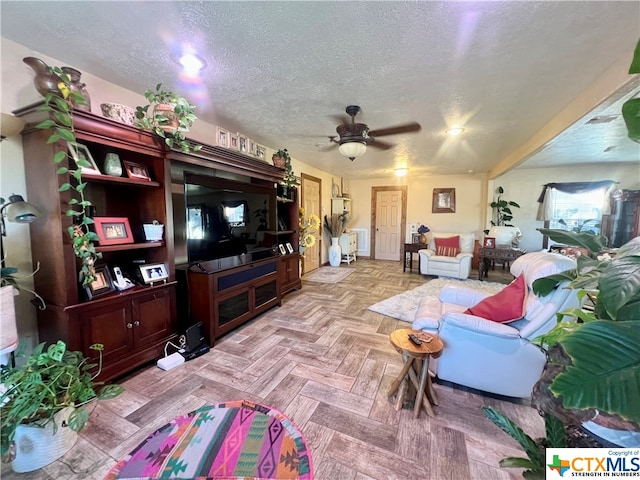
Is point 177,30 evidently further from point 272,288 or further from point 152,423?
point 272,288

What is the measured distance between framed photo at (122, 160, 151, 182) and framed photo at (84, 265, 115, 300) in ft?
2.47

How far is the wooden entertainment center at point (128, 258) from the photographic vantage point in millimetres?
1576

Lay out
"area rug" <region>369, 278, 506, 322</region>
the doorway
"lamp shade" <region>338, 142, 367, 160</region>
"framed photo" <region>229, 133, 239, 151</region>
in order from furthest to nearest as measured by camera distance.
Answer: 1. the doorway
2. "area rug" <region>369, 278, 506, 322</region>
3. "framed photo" <region>229, 133, 239, 151</region>
4. "lamp shade" <region>338, 142, 367, 160</region>

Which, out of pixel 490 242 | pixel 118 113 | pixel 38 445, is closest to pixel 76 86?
pixel 118 113

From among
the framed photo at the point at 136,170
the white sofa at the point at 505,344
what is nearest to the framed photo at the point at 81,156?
the framed photo at the point at 136,170

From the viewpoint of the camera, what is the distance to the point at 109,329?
1812 millimetres

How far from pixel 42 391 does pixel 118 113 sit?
5.87 ft

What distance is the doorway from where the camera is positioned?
5148 millimetres

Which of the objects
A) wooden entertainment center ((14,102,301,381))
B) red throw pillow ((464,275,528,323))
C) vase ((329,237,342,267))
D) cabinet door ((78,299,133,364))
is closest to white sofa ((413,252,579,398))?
red throw pillow ((464,275,528,323))

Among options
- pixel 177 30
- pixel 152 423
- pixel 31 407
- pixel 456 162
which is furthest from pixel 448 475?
pixel 456 162

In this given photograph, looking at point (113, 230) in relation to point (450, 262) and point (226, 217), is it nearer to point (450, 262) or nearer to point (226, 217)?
point (226, 217)

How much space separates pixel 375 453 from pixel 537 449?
769 mm

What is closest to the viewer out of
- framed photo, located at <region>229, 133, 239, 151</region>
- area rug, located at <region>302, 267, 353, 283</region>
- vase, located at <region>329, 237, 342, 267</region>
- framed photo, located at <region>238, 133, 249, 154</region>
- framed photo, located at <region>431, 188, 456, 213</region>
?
framed photo, located at <region>229, 133, 239, 151</region>

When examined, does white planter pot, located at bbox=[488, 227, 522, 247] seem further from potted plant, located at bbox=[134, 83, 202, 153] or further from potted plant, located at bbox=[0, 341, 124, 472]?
potted plant, located at bbox=[0, 341, 124, 472]
